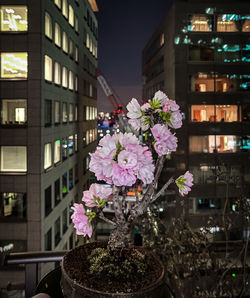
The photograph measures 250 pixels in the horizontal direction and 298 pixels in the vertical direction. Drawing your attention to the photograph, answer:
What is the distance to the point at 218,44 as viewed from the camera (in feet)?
22.3

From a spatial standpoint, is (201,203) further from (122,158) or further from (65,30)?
(65,30)

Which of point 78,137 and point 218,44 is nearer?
point 218,44

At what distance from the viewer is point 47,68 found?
26.8ft

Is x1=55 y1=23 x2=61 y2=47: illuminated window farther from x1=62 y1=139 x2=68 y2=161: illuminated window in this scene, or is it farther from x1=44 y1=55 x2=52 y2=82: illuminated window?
x1=62 y1=139 x2=68 y2=161: illuminated window

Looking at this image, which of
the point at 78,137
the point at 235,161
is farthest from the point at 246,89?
the point at 78,137

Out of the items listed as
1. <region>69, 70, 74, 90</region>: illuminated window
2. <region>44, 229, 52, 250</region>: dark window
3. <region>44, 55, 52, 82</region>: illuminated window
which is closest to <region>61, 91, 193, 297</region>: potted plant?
<region>44, 229, 52, 250</region>: dark window

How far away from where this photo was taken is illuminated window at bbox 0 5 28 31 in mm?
7387

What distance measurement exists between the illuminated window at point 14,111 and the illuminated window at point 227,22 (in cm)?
530

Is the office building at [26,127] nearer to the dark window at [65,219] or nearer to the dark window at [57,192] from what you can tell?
the dark window at [57,192]

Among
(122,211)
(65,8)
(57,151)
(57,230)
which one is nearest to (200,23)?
(65,8)

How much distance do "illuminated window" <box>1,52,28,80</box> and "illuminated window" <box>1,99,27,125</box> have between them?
2.11 ft

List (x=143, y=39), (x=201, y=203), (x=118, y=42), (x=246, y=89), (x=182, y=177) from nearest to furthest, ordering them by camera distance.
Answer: (x=182, y=177) < (x=246, y=89) < (x=201, y=203) < (x=143, y=39) < (x=118, y=42)

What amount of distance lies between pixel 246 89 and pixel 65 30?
6.91 metres

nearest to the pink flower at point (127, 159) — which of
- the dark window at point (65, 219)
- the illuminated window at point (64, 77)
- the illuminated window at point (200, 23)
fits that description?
the illuminated window at point (200, 23)
